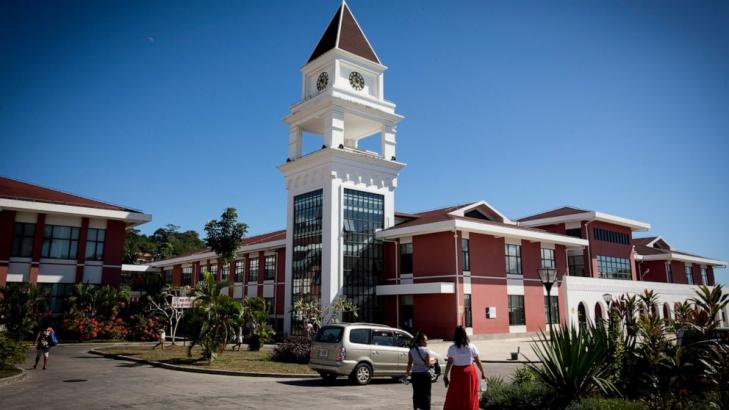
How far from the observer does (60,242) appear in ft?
102

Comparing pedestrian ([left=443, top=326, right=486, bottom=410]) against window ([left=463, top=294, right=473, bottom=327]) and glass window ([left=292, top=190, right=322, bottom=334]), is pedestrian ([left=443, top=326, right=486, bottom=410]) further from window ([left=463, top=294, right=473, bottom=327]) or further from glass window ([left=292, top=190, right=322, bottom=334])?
glass window ([left=292, top=190, right=322, bottom=334])

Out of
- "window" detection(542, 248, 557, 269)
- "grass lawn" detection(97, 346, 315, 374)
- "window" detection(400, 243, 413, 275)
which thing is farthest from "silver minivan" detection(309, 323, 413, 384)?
"window" detection(542, 248, 557, 269)

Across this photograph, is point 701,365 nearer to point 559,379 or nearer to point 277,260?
point 559,379

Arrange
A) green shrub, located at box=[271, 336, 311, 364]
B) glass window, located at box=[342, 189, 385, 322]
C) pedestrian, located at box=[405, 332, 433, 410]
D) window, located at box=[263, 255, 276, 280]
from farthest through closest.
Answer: window, located at box=[263, 255, 276, 280], glass window, located at box=[342, 189, 385, 322], green shrub, located at box=[271, 336, 311, 364], pedestrian, located at box=[405, 332, 433, 410]

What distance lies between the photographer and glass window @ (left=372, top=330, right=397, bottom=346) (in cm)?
1448

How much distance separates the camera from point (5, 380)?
1314 centimetres

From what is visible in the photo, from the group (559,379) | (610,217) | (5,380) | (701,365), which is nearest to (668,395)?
(701,365)

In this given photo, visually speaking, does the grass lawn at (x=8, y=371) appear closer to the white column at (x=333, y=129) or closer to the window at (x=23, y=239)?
the window at (x=23, y=239)

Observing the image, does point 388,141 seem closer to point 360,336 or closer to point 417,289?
point 417,289

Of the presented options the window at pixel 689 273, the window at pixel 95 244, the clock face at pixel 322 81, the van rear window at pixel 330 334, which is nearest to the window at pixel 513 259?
the clock face at pixel 322 81

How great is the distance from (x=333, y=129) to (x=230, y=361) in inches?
715

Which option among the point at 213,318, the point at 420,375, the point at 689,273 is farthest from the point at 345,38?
the point at 689,273

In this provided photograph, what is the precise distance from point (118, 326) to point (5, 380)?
16.9 m

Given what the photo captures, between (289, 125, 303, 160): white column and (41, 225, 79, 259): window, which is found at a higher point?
(289, 125, 303, 160): white column
